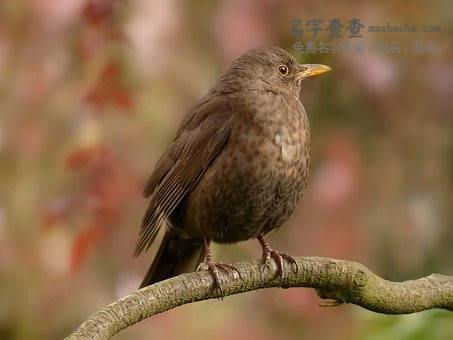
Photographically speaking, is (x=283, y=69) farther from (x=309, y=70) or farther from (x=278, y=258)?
(x=278, y=258)

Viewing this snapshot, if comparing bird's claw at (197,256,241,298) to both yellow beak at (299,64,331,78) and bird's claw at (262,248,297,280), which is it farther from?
yellow beak at (299,64,331,78)

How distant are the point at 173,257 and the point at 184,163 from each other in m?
0.41

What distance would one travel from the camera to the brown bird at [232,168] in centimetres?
415

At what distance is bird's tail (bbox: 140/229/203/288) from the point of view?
14.8ft

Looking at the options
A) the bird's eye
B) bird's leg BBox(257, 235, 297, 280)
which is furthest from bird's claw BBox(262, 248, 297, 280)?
the bird's eye

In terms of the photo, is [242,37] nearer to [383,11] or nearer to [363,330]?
[383,11]

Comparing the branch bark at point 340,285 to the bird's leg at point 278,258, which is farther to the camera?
the bird's leg at point 278,258

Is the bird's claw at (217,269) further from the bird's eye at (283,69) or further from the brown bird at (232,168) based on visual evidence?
the bird's eye at (283,69)

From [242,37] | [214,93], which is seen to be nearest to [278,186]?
[214,93]

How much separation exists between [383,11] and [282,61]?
0.78 m

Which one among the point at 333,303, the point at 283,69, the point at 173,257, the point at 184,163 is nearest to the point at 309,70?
the point at 283,69

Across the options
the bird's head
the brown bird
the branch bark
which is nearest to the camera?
the branch bark

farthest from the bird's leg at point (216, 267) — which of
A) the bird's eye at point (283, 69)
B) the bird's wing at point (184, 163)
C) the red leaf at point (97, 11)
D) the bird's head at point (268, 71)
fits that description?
the red leaf at point (97, 11)

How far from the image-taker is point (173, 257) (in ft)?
15.0
